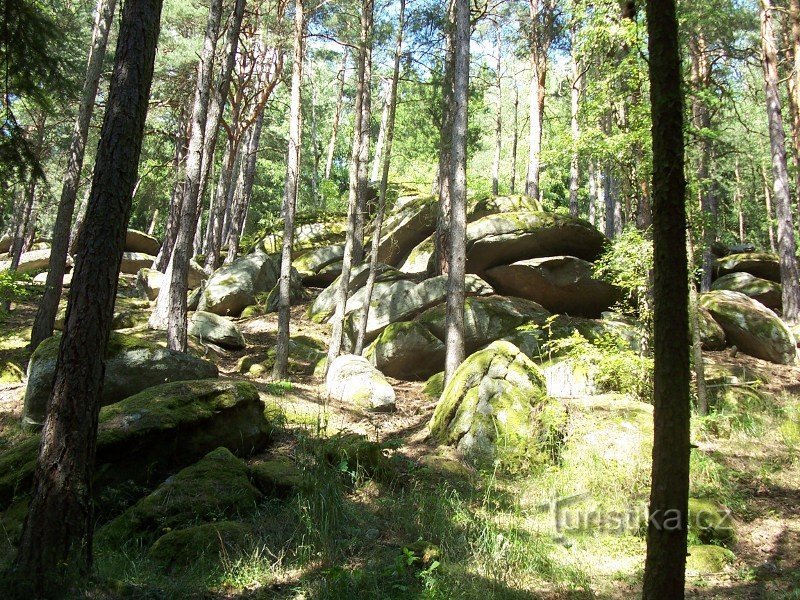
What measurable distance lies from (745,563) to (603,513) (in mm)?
1303

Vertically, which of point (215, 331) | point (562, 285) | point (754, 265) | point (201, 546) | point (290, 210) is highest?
point (754, 265)

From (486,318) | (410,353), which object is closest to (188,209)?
(410,353)

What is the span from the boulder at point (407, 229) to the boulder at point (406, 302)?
3553mm

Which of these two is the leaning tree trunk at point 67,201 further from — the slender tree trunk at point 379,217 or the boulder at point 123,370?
the slender tree trunk at point 379,217

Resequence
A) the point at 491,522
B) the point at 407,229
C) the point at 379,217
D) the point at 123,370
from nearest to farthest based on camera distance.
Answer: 1. the point at 491,522
2. the point at 123,370
3. the point at 379,217
4. the point at 407,229

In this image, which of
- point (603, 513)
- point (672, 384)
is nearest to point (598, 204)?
point (603, 513)

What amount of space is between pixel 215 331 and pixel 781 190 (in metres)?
16.1

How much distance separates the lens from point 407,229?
18.7 metres

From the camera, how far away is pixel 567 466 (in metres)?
7.07

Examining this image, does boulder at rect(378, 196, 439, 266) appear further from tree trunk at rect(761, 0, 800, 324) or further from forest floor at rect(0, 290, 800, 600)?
forest floor at rect(0, 290, 800, 600)

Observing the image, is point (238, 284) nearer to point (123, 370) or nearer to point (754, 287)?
point (123, 370)

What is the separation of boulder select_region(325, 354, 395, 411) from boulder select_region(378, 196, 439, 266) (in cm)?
742

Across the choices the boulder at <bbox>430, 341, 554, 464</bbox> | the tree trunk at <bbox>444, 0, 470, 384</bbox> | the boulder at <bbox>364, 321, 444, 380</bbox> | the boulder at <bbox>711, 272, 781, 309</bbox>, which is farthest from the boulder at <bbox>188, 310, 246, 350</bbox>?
the boulder at <bbox>711, 272, 781, 309</bbox>

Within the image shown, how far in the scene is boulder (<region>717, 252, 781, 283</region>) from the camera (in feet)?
63.3
